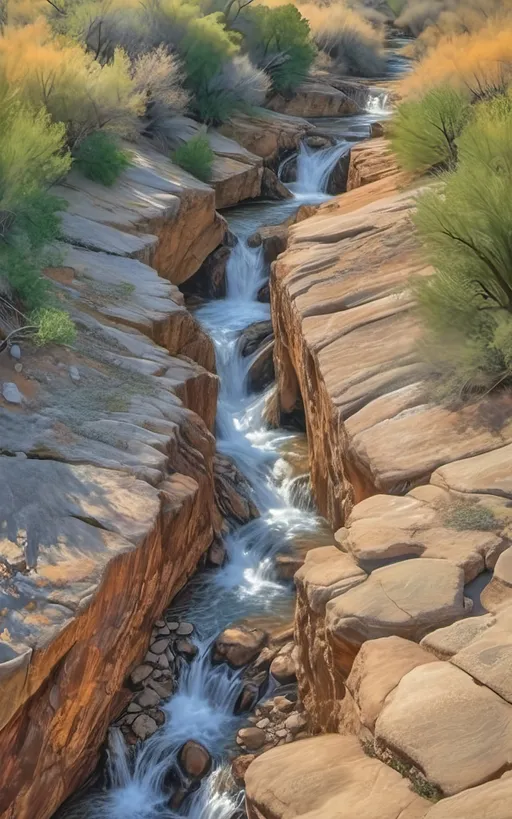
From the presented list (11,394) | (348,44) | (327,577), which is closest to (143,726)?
(327,577)

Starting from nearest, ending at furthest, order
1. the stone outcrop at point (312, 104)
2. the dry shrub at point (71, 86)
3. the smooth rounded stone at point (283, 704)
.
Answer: the smooth rounded stone at point (283, 704) < the dry shrub at point (71, 86) < the stone outcrop at point (312, 104)

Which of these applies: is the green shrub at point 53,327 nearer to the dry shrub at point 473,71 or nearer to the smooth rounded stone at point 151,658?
the smooth rounded stone at point 151,658

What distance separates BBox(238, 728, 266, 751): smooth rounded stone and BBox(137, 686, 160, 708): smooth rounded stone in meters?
0.70

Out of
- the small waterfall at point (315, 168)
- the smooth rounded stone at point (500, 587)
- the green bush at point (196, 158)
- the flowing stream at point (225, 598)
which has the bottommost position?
the small waterfall at point (315, 168)

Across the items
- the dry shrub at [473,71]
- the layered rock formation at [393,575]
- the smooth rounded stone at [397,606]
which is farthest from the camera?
the dry shrub at [473,71]

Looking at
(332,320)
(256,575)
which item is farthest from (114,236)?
(256,575)

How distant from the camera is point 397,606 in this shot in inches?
204

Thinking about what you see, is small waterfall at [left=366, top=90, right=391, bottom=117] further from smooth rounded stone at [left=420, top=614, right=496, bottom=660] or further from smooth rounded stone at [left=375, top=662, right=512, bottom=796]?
smooth rounded stone at [left=375, top=662, right=512, bottom=796]

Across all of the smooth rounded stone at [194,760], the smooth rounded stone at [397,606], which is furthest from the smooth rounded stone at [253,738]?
the smooth rounded stone at [397,606]

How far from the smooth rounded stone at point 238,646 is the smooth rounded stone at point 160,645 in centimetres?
39

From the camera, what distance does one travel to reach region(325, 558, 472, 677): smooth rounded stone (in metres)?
5.07

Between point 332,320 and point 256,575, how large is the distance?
8.73 feet

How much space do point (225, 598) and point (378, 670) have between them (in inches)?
141

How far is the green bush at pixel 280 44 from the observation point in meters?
24.2
